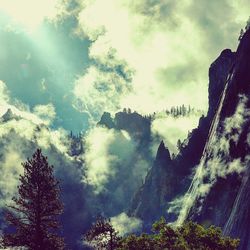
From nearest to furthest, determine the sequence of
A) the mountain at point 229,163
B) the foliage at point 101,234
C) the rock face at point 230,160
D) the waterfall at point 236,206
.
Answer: the foliage at point 101,234 → the waterfall at point 236,206 → the rock face at point 230,160 → the mountain at point 229,163

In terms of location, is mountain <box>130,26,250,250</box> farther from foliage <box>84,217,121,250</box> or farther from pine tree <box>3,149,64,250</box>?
pine tree <box>3,149,64,250</box>

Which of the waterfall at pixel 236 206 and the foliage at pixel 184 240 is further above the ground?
the waterfall at pixel 236 206

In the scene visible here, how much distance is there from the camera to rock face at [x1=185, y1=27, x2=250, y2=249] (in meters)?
145

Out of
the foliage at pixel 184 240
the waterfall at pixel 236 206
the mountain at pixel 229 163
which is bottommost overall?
the foliage at pixel 184 240

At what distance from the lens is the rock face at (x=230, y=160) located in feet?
474

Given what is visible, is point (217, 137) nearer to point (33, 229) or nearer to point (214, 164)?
point (214, 164)

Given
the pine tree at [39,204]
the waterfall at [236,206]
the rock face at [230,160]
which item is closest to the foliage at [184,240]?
the pine tree at [39,204]

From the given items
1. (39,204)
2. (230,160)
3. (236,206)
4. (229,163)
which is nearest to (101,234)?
(39,204)

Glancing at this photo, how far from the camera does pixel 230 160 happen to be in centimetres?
16150

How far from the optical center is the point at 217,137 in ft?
600

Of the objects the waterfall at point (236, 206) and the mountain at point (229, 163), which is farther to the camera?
the mountain at point (229, 163)

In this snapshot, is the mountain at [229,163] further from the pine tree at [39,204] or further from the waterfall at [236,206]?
the pine tree at [39,204]

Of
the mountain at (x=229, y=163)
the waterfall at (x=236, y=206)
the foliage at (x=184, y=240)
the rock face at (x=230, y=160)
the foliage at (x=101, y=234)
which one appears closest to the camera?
the foliage at (x=101, y=234)

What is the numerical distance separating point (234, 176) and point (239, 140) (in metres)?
11.6
